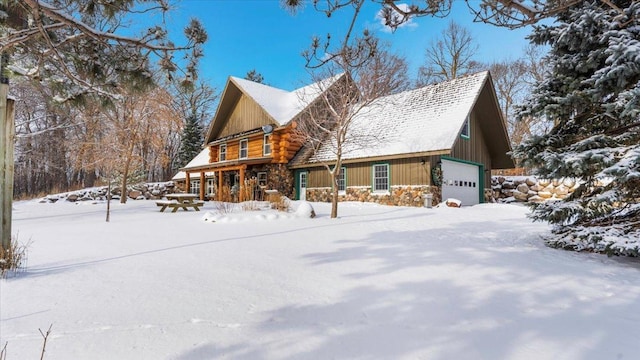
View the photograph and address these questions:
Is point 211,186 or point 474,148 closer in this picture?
point 474,148

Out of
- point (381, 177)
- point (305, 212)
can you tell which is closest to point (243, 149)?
point (381, 177)

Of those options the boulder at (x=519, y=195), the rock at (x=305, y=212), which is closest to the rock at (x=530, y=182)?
the boulder at (x=519, y=195)

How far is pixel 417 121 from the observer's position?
48.0ft

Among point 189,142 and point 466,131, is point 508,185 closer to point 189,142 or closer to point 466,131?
point 466,131

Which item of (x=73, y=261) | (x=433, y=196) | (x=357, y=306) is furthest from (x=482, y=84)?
(x=73, y=261)

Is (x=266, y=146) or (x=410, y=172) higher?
(x=266, y=146)

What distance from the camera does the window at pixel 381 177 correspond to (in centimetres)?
1447

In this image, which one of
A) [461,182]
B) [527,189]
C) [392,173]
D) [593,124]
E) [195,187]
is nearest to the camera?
[593,124]

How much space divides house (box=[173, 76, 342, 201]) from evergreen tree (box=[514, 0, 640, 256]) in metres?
10.9

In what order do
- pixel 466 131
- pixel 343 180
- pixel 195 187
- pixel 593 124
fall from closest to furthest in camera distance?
pixel 593 124
pixel 466 131
pixel 343 180
pixel 195 187

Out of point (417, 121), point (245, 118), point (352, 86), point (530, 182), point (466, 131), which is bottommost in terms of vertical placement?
point (530, 182)

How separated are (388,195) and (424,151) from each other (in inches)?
107

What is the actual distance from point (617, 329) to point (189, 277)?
4.08 metres

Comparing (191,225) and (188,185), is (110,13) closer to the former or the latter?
(191,225)
